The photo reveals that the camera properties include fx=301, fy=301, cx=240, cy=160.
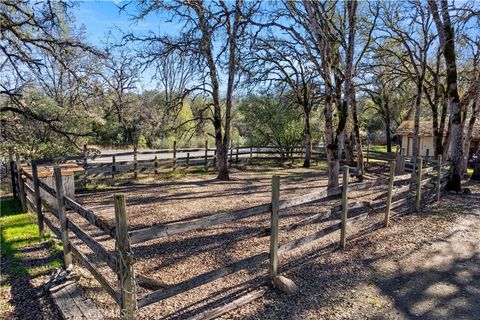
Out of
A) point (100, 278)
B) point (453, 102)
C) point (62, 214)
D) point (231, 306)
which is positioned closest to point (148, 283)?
point (100, 278)

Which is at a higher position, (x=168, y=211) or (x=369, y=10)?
(x=369, y=10)

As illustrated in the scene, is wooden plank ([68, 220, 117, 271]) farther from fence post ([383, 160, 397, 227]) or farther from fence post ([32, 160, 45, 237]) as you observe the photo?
fence post ([383, 160, 397, 227])

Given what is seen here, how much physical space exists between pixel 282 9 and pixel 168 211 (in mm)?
7238

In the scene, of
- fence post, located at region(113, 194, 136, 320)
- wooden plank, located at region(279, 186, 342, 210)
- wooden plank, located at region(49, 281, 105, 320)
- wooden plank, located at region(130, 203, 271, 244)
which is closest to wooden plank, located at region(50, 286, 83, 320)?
wooden plank, located at region(49, 281, 105, 320)

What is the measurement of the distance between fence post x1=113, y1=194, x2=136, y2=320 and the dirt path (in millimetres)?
1114

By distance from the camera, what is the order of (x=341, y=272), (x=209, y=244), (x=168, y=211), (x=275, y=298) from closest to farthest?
1. (x=275, y=298)
2. (x=341, y=272)
3. (x=209, y=244)
4. (x=168, y=211)

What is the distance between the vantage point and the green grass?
4.42 m

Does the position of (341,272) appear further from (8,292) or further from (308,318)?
(8,292)

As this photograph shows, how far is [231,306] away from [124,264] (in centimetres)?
139

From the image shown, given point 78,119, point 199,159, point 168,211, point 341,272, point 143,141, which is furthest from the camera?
point 143,141

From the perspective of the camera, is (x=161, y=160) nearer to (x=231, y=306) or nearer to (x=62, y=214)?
(x=62, y=214)

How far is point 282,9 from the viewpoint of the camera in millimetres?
9727

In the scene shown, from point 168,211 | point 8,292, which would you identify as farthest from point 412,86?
point 8,292

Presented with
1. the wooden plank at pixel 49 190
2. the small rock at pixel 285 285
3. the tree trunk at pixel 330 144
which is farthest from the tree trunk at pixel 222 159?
the small rock at pixel 285 285
